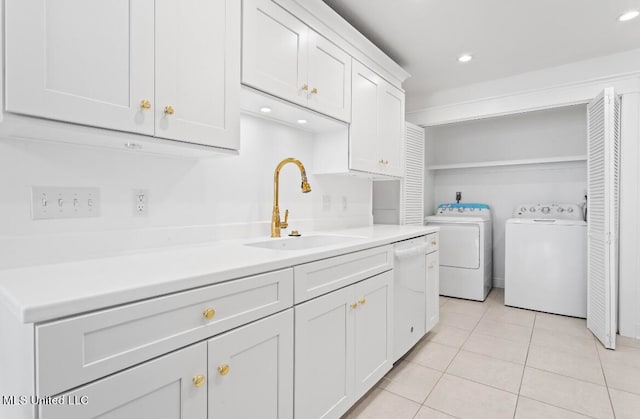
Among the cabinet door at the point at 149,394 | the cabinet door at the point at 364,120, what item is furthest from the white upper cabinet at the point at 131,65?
the cabinet door at the point at 364,120

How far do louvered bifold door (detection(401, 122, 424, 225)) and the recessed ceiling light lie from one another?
168 centimetres

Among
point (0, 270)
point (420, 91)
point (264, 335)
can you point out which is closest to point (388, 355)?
point (264, 335)

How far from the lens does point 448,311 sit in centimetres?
338

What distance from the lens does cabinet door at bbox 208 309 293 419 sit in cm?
101

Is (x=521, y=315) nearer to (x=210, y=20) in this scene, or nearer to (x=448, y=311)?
(x=448, y=311)

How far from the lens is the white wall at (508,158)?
3.78m

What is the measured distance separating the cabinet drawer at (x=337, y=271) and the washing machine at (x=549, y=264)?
89.6 inches

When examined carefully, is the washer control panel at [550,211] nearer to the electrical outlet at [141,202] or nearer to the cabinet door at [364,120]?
Answer: the cabinet door at [364,120]

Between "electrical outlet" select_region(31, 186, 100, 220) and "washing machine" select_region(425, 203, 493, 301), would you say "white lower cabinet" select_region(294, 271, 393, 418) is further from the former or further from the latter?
"washing machine" select_region(425, 203, 493, 301)

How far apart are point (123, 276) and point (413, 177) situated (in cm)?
306

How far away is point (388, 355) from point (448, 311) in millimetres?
1671

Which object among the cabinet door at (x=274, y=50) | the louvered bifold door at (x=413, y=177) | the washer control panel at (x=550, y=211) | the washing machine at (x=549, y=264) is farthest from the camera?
the washer control panel at (x=550, y=211)

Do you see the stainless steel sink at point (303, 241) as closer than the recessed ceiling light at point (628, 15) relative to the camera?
Yes

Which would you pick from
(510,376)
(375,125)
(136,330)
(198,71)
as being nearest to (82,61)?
(198,71)
